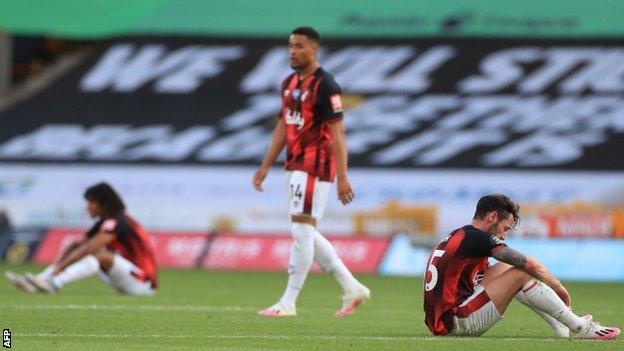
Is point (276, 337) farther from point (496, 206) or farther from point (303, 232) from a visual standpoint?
point (303, 232)

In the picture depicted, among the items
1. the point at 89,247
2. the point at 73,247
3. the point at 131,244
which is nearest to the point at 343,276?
the point at 89,247

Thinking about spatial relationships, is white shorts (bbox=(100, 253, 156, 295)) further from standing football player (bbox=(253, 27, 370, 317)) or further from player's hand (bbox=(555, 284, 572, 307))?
player's hand (bbox=(555, 284, 572, 307))

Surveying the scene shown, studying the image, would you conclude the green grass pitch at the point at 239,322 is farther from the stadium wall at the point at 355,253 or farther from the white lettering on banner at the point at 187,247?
the white lettering on banner at the point at 187,247

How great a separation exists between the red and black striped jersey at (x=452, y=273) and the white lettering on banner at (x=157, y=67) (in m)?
22.2

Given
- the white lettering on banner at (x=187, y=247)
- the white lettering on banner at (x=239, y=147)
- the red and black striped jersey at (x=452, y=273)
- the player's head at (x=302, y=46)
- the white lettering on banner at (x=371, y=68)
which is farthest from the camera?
the white lettering on banner at (x=371, y=68)

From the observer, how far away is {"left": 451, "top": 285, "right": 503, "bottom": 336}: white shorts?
9914 mm

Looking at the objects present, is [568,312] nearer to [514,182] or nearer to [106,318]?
[106,318]

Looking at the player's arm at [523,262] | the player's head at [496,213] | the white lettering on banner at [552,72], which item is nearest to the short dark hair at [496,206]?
the player's head at [496,213]

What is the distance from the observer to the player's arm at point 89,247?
15227mm

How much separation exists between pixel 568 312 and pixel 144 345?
2.73 meters

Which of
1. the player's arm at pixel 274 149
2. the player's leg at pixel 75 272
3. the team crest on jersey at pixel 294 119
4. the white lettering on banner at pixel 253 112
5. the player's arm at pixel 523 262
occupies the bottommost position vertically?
the player's leg at pixel 75 272

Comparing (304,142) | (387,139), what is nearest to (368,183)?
(387,139)

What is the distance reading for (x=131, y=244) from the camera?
1568 cm

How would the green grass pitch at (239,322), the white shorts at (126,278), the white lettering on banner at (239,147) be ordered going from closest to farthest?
the green grass pitch at (239,322) → the white shorts at (126,278) → the white lettering on banner at (239,147)
